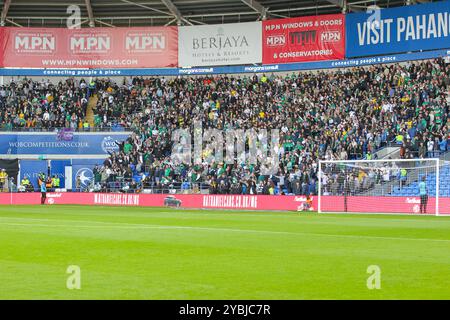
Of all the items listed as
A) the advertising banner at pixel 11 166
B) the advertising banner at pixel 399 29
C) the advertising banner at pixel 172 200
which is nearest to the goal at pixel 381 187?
the advertising banner at pixel 172 200

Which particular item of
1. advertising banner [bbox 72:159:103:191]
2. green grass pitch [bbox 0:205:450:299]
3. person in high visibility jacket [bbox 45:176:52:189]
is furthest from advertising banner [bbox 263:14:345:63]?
green grass pitch [bbox 0:205:450:299]

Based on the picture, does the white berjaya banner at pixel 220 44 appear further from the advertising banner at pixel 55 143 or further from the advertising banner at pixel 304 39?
the advertising banner at pixel 55 143

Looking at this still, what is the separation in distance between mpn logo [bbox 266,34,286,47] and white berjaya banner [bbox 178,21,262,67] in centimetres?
68

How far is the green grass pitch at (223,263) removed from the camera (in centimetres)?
993

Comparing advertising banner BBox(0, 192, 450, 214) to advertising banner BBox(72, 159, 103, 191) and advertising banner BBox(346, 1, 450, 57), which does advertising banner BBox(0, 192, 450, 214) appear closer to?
advertising banner BBox(72, 159, 103, 191)

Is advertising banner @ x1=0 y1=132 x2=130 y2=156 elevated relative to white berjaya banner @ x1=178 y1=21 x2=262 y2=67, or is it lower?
lower

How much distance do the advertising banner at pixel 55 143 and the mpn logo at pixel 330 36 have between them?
15488 mm

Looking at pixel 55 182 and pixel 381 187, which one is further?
pixel 55 182

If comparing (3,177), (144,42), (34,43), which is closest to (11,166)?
(3,177)

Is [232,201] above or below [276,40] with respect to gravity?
below

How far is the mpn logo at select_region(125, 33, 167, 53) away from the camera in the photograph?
5659 cm

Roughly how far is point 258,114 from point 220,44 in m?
6.28

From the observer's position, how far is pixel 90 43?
57062mm

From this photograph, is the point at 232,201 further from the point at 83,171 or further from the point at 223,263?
the point at 223,263
